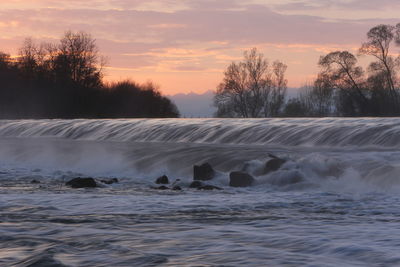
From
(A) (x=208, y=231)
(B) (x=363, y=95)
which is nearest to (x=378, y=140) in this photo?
(A) (x=208, y=231)

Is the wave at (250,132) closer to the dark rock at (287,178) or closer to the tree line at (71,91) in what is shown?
the dark rock at (287,178)

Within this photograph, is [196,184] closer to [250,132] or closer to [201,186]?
[201,186]

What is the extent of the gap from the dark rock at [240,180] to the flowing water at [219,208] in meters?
0.29

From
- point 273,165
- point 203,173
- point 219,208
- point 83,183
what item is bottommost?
point 219,208

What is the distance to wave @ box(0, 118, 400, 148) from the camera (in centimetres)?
2027

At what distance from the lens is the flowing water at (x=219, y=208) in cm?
636

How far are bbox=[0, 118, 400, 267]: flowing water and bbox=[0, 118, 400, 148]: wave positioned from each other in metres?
0.13

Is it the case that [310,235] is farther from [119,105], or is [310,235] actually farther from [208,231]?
[119,105]

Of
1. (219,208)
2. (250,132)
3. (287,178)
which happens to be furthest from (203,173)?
(250,132)

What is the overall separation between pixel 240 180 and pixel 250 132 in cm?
1083

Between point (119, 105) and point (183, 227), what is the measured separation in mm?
57159

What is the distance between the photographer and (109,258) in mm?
6207

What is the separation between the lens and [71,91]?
66938mm

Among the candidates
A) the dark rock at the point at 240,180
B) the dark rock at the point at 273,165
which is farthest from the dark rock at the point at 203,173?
the dark rock at the point at 273,165
